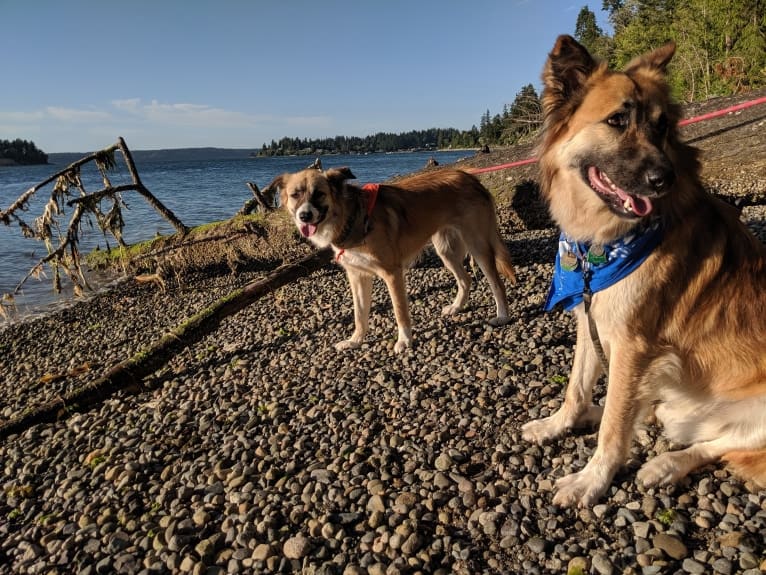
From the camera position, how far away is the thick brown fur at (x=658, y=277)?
2.49 metres

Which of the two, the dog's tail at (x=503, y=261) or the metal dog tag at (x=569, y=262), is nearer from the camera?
the metal dog tag at (x=569, y=262)

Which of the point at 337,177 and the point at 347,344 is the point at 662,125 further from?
the point at 347,344

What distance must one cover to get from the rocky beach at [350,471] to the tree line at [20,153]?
152703mm

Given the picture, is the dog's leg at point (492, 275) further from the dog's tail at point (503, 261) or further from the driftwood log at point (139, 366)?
the driftwood log at point (139, 366)

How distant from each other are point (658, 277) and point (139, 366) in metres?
4.71

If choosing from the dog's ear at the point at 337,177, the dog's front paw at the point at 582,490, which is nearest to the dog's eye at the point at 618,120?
the dog's front paw at the point at 582,490

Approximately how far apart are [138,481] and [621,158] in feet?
12.9

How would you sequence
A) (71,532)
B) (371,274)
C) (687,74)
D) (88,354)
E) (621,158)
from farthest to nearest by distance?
(687,74), (88,354), (371,274), (71,532), (621,158)

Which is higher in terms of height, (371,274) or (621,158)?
(621,158)

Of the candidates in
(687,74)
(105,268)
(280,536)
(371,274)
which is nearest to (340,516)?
(280,536)

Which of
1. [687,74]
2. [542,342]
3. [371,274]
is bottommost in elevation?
[542,342]

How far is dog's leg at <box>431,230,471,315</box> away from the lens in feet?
20.3

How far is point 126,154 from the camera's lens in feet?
32.8

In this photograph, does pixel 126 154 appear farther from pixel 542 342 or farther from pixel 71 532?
pixel 542 342
